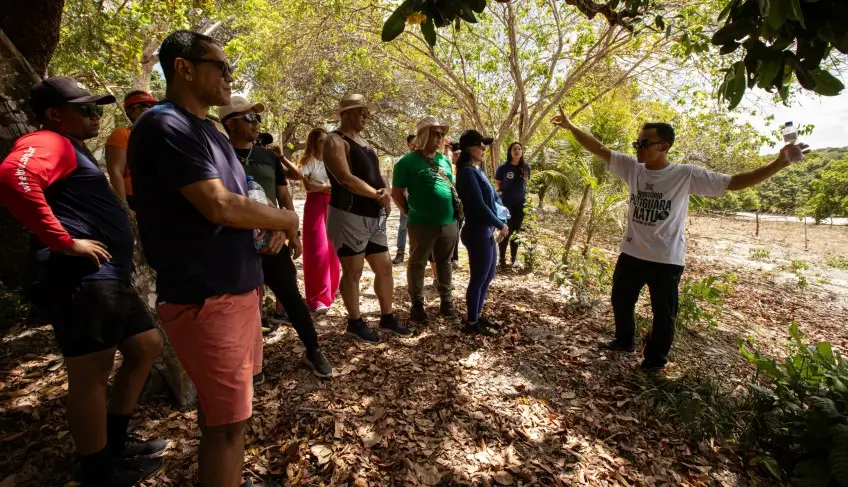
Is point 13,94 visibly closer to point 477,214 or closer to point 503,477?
point 477,214

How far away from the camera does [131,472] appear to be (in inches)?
84.6

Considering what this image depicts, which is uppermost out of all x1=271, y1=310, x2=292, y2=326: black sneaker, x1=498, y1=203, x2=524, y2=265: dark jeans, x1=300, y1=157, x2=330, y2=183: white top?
x1=300, y1=157, x2=330, y2=183: white top

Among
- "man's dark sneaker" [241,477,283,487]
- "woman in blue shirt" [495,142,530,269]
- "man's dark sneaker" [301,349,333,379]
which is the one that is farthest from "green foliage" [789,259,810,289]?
"man's dark sneaker" [241,477,283,487]

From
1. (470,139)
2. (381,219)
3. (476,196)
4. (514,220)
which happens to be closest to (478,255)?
(476,196)

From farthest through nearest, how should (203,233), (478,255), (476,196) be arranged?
1. (478,255)
2. (476,196)
3. (203,233)

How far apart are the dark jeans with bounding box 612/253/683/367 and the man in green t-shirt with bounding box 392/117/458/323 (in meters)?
1.68

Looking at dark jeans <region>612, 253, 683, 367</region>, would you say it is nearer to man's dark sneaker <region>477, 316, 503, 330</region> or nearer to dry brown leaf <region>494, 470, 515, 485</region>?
man's dark sneaker <region>477, 316, 503, 330</region>

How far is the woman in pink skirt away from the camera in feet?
15.0

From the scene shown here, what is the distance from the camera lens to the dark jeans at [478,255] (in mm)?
3945

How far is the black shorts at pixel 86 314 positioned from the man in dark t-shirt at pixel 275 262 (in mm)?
1064

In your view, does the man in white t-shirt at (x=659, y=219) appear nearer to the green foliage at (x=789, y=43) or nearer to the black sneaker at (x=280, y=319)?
the green foliage at (x=789, y=43)

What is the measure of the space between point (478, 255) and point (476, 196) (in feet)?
1.97

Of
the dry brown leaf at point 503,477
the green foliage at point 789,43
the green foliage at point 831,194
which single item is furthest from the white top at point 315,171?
the green foliage at point 831,194

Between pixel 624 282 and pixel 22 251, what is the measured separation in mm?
6201
